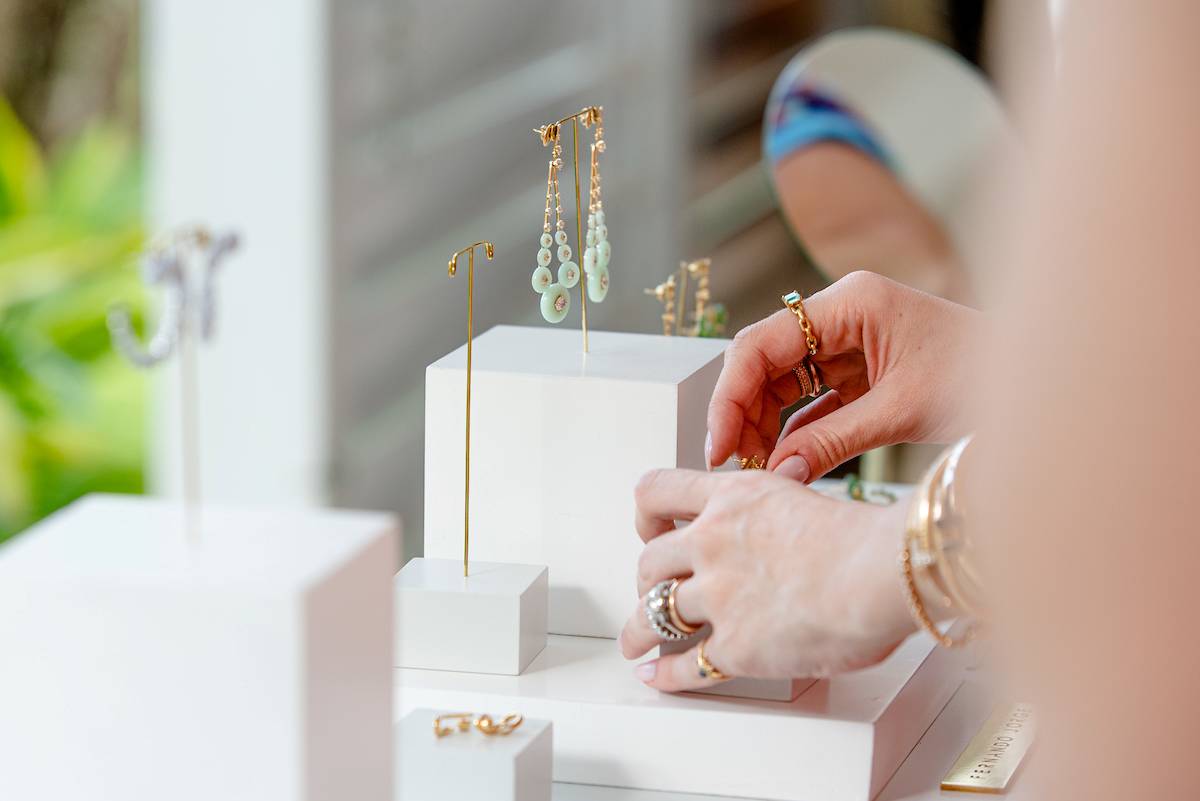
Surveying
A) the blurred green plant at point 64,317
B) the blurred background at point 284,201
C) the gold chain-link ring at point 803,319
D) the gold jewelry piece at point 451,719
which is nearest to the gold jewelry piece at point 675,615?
the gold jewelry piece at point 451,719

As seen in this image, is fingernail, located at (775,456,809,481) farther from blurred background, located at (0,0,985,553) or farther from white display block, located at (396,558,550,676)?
blurred background, located at (0,0,985,553)

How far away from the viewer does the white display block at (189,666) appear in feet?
2.08

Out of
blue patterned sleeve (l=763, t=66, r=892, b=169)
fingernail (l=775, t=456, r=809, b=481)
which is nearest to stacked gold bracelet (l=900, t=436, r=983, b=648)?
fingernail (l=775, t=456, r=809, b=481)

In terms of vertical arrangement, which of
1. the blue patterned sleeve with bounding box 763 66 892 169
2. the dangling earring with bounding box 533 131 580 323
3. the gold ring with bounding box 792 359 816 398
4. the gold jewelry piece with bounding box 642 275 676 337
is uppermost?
the blue patterned sleeve with bounding box 763 66 892 169

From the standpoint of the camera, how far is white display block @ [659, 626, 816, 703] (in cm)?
88

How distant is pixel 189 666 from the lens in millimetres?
642

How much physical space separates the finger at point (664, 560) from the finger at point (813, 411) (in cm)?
20

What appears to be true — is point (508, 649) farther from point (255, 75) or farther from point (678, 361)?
point (255, 75)

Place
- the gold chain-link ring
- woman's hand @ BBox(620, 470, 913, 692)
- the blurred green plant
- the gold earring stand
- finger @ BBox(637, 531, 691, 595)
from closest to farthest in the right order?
woman's hand @ BBox(620, 470, 913, 692)
finger @ BBox(637, 531, 691, 595)
the gold chain-link ring
the gold earring stand
the blurred green plant

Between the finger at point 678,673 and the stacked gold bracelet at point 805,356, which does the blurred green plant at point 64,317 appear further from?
the finger at point 678,673

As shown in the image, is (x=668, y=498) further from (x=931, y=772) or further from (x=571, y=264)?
(x=571, y=264)

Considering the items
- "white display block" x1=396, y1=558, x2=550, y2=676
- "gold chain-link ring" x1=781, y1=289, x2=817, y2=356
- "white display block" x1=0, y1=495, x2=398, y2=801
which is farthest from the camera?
"gold chain-link ring" x1=781, y1=289, x2=817, y2=356

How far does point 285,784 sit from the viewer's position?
2.10 ft

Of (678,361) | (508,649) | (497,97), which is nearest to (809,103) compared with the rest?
(678,361)
